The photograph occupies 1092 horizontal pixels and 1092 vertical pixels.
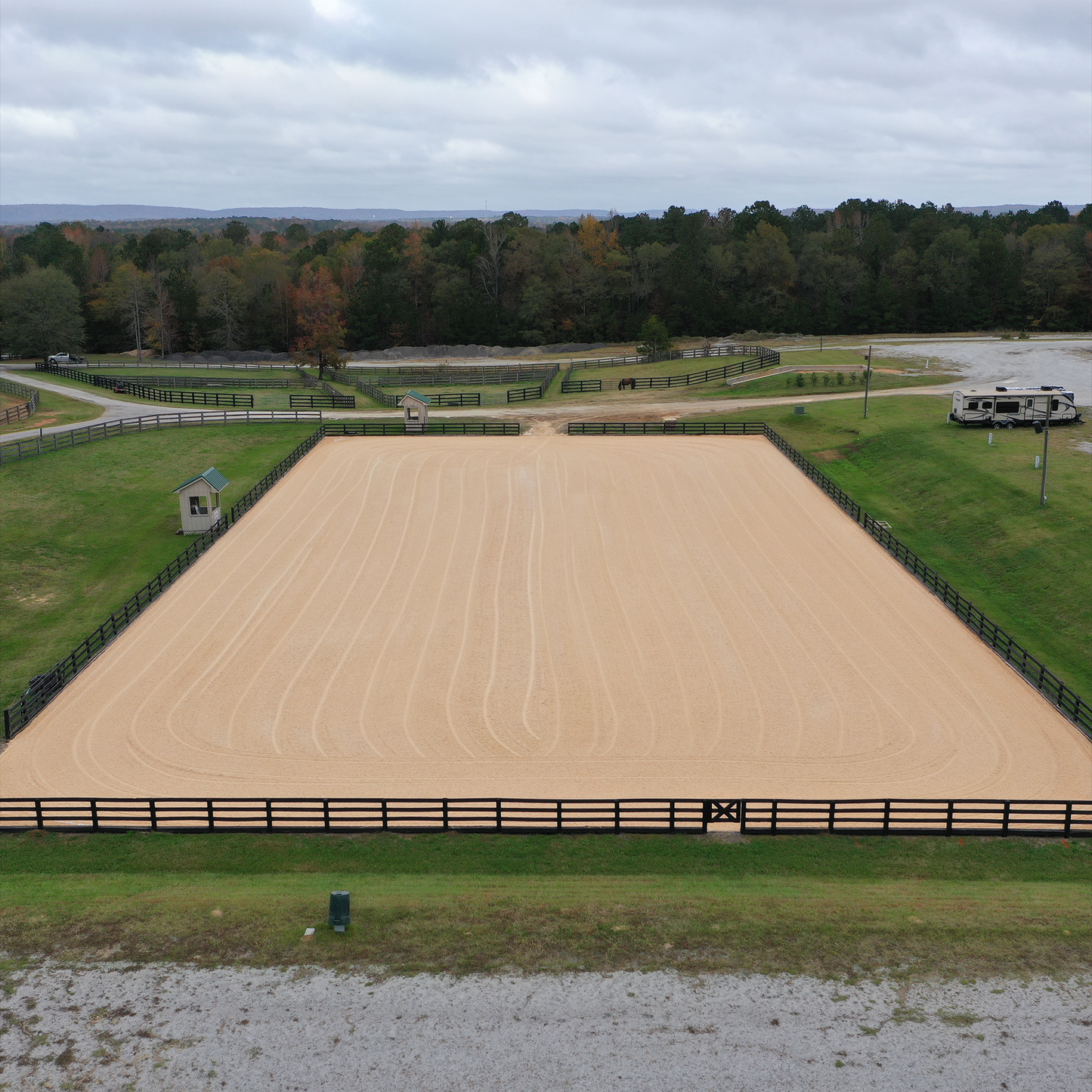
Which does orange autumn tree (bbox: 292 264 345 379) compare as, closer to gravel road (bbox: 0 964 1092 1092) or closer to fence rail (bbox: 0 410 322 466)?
fence rail (bbox: 0 410 322 466)

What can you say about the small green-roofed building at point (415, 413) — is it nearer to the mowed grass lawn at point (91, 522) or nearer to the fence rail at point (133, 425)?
the mowed grass lawn at point (91, 522)

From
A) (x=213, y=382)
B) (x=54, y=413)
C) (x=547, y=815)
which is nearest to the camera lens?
(x=547, y=815)

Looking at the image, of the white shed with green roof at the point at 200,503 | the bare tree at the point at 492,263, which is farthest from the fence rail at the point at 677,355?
the white shed with green roof at the point at 200,503

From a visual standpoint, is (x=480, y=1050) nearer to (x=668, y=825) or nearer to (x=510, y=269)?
(x=668, y=825)

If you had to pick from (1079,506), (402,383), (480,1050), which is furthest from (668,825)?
(402,383)

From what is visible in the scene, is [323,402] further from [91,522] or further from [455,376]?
[91,522]

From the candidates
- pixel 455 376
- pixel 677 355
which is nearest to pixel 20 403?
pixel 455 376

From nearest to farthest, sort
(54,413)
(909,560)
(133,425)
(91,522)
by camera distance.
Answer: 1. (909,560)
2. (91,522)
3. (133,425)
4. (54,413)
